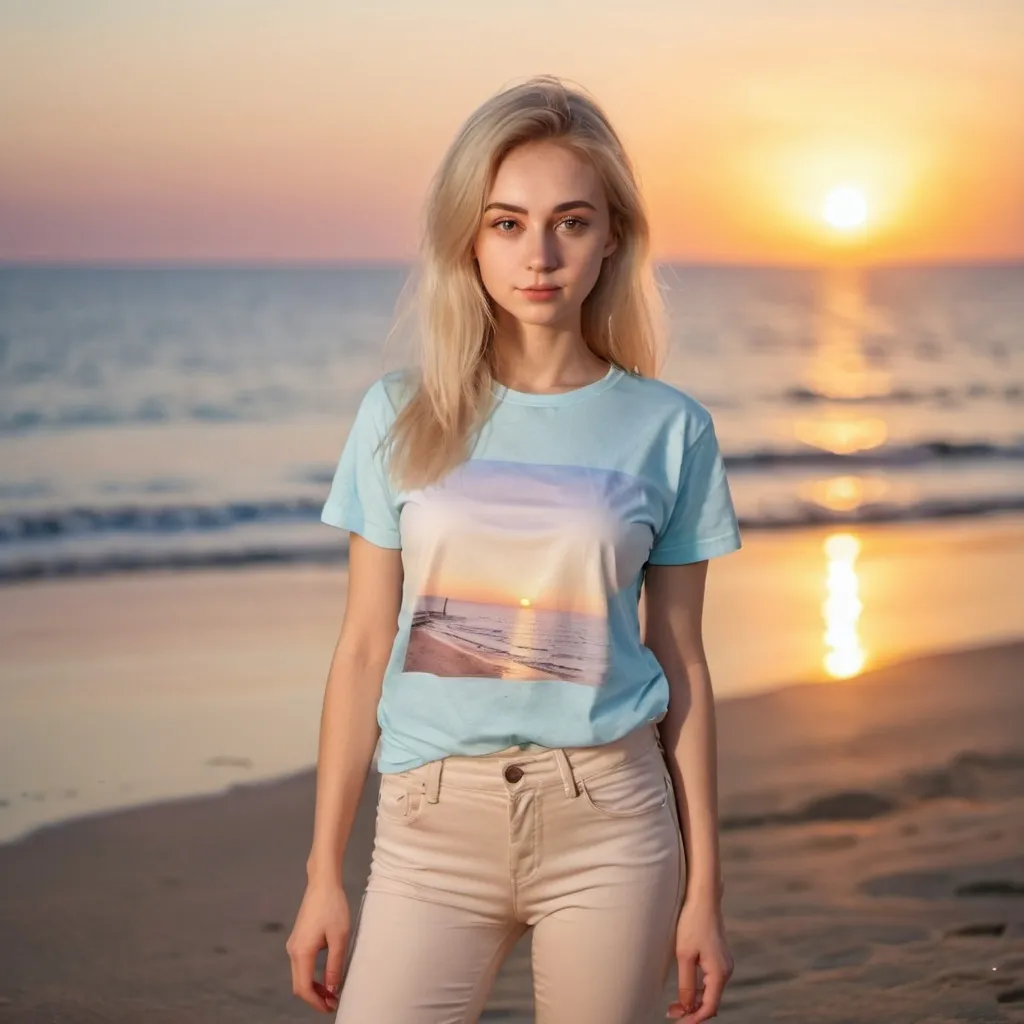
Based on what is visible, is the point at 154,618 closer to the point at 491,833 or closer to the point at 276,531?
the point at 276,531

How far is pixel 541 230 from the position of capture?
2.39 m

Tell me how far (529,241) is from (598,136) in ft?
0.68

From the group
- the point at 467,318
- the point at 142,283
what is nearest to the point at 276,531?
the point at 467,318

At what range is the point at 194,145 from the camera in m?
32.2

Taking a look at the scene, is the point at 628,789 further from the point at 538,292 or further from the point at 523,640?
the point at 538,292

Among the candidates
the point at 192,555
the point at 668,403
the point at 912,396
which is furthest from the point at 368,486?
the point at 912,396

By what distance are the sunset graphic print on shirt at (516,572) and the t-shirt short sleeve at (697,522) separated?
0.15 meters

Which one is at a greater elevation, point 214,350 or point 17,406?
point 214,350

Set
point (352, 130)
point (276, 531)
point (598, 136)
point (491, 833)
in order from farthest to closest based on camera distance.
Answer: point (352, 130) < point (276, 531) < point (598, 136) < point (491, 833)

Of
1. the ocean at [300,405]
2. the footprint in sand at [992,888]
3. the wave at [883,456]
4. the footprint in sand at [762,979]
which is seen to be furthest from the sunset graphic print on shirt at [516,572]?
the wave at [883,456]

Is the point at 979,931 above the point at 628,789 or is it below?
below

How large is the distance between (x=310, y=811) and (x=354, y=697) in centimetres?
347

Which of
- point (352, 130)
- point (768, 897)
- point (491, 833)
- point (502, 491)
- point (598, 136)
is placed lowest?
point (768, 897)

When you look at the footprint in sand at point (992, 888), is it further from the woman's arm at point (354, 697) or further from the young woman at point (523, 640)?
the woman's arm at point (354, 697)
